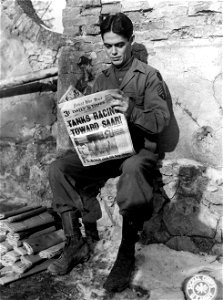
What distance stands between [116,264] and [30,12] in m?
3.37

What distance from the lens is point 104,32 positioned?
9.64 ft

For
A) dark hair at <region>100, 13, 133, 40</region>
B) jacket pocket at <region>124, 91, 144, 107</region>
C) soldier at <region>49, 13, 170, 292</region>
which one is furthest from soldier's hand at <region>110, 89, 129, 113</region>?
dark hair at <region>100, 13, 133, 40</region>

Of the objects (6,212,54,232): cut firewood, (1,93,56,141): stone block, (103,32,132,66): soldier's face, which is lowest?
(6,212,54,232): cut firewood

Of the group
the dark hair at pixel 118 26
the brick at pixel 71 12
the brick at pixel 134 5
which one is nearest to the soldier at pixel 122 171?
the dark hair at pixel 118 26

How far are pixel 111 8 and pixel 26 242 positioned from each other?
227 centimetres

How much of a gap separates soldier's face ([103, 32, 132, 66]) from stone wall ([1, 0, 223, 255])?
43cm

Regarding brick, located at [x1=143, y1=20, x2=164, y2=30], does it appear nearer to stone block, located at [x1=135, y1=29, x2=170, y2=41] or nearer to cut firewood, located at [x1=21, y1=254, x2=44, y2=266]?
stone block, located at [x1=135, y1=29, x2=170, y2=41]

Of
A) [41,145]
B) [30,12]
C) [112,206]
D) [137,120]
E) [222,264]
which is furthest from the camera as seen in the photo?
[30,12]

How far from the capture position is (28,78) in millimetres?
4168

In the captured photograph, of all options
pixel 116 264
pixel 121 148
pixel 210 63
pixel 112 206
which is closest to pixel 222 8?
pixel 210 63

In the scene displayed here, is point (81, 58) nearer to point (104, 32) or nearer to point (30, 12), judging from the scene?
point (104, 32)

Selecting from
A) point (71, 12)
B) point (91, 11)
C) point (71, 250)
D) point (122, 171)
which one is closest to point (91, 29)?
point (91, 11)

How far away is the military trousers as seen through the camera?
254cm

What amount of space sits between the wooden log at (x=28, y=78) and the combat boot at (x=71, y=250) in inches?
70.4
